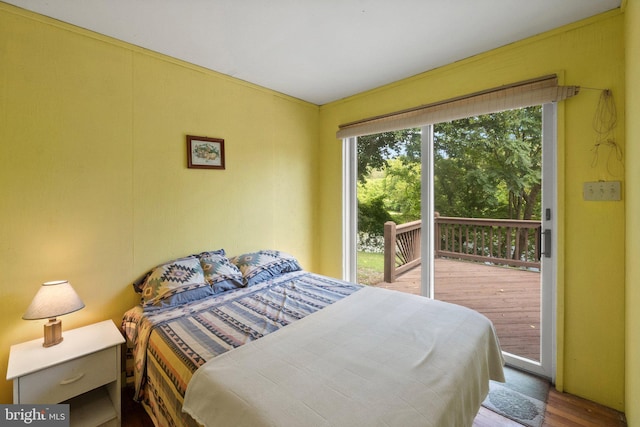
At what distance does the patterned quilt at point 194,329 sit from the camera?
4.41ft

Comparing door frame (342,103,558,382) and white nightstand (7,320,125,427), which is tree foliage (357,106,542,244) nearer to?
door frame (342,103,558,382)

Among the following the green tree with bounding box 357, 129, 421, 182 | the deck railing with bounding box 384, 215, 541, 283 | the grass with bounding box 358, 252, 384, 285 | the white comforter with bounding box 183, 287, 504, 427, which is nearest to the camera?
the white comforter with bounding box 183, 287, 504, 427

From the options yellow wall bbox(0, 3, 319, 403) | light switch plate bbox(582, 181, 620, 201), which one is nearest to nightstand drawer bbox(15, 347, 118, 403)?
yellow wall bbox(0, 3, 319, 403)

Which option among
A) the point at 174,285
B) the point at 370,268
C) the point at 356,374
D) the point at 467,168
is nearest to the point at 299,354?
the point at 356,374

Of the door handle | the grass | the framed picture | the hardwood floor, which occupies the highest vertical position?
the framed picture

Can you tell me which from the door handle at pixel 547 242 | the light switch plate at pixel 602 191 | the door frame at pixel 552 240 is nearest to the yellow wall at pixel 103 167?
the door frame at pixel 552 240

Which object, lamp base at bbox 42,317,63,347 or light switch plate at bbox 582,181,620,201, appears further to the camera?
light switch plate at bbox 582,181,620,201

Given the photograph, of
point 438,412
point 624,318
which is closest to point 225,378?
point 438,412

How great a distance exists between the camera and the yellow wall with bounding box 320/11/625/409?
1.76m

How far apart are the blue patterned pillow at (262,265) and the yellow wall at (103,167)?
0.25m

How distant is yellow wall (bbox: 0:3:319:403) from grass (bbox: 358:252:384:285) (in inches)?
53.8

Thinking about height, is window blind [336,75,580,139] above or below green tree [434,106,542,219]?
above

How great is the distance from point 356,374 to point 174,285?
1477 mm

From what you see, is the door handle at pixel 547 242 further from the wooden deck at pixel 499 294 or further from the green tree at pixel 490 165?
the wooden deck at pixel 499 294
